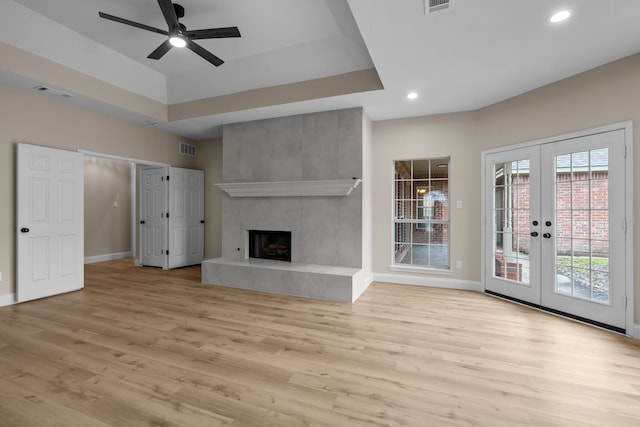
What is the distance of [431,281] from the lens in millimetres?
4633

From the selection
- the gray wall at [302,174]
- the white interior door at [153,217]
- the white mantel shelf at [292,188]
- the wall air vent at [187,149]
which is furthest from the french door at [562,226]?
the white interior door at [153,217]

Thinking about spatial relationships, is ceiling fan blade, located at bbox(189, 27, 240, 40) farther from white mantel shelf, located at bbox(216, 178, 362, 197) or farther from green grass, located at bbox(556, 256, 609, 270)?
green grass, located at bbox(556, 256, 609, 270)

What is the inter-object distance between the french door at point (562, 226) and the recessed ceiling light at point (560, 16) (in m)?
1.41

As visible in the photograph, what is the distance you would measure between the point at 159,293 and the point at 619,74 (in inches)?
242

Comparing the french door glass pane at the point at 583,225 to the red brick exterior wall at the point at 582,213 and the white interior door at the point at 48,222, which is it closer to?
the red brick exterior wall at the point at 582,213

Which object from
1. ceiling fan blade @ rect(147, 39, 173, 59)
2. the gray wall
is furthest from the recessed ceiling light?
ceiling fan blade @ rect(147, 39, 173, 59)

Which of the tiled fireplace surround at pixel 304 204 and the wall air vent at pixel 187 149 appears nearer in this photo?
the tiled fireplace surround at pixel 304 204

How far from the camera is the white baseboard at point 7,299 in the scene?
3.62 metres

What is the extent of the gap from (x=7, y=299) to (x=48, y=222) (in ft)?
3.47

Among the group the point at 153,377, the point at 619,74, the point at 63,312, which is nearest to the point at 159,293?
the point at 63,312

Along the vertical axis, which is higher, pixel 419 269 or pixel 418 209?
pixel 418 209

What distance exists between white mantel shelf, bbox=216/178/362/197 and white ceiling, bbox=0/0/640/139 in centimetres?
113

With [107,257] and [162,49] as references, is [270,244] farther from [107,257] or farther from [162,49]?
[107,257]

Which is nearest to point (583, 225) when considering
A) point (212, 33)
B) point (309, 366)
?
point (309, 366)
